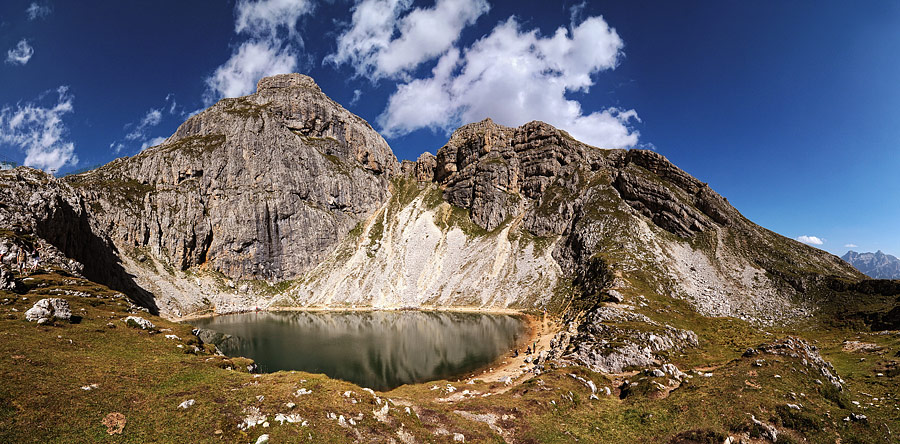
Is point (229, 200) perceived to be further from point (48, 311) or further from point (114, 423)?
point (114, 423)

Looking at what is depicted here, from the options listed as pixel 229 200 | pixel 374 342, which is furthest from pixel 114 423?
pixel 229 200

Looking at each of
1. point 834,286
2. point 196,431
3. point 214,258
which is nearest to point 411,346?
point 196,431

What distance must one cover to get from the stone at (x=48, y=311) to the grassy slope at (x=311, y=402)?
0.90 metres

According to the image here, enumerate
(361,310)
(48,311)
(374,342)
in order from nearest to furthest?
(48,311)
(374,342)
(361,310)

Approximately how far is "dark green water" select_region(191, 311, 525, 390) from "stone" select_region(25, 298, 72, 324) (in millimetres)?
25774

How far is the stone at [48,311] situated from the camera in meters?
29.6

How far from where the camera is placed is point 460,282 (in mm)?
130000

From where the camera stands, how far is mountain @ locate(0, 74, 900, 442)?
23.4 metres

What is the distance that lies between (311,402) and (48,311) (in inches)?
1134

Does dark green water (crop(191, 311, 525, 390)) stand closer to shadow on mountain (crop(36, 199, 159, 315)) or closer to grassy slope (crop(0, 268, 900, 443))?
shadow on mountain (crop(36, 199, 159, 315))

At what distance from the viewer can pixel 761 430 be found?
21797 millimetres

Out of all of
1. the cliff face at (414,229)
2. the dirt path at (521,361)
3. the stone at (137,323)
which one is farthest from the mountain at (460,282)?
the stone at (137,323)

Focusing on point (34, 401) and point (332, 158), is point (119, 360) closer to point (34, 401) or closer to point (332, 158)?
point (34, 401)

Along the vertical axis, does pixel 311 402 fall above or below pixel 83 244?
below
